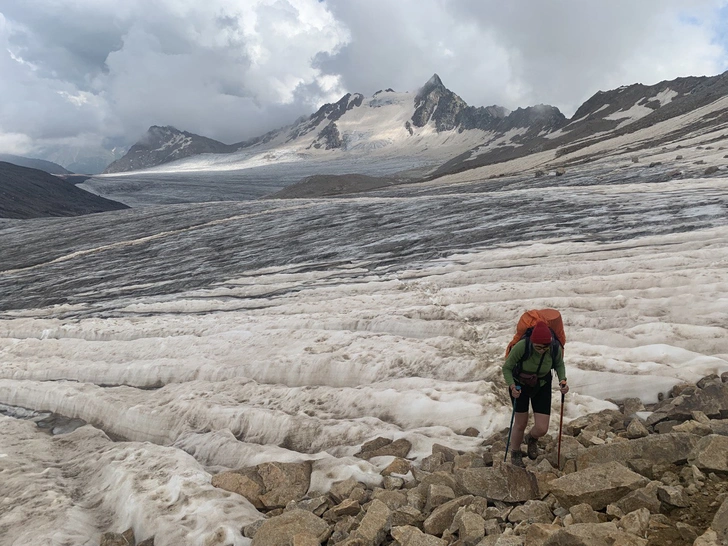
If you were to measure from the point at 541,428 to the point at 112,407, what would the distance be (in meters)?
8.10

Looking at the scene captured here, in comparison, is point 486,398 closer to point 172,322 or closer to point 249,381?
point 249,381

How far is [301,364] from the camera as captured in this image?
32.6 feet

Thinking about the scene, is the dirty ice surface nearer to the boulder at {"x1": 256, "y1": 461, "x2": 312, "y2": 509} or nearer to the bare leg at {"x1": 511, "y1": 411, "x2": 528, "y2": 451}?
the boulder at {"x1": 256, "y1": 461, "x2": 312, "y2": 509}

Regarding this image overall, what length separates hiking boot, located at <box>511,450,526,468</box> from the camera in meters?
5.90

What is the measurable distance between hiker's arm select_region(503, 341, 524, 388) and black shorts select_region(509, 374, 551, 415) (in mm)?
266

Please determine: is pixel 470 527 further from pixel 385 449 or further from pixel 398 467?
pixel 385 449

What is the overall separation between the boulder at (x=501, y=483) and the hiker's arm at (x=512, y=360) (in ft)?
3.98

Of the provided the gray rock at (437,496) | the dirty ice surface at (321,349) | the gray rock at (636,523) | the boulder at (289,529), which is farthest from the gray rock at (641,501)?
the boulder at (289,529)

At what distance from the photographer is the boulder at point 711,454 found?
178 inches

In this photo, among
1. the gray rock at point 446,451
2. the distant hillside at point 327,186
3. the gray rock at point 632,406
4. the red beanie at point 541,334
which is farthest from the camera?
the distant hillside at point 327,186

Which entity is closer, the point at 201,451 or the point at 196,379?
the point at 201,451

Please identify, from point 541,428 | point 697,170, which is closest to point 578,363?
point 541,428

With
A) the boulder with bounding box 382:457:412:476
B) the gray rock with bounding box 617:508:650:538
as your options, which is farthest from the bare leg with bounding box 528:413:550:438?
the gray rock with bounding box 617:508:650:538

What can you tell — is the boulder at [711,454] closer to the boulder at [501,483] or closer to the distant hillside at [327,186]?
the boulder at [501,483]
